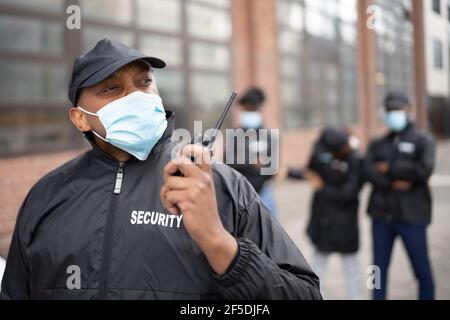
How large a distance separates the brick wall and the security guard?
3411 mm

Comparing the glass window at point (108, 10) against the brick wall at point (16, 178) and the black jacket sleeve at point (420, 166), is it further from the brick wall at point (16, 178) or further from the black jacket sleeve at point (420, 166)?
the black jacket sleeve at point (420, 166)

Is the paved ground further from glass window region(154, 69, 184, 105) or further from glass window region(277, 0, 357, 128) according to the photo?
glass window region(277, 0, 357, 128)

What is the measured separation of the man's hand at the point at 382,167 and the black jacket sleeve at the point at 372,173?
0.07 feet

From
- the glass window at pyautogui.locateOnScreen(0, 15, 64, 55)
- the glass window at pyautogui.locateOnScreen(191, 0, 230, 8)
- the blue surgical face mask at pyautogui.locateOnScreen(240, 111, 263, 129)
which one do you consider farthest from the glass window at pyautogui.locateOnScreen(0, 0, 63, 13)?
the blue surgical face mask at pyautogui.locateOnScreen(240, 111, 263, 129)

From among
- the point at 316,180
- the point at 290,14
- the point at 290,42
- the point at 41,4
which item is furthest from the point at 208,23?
the point at 316,180

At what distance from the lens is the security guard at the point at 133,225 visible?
111cm

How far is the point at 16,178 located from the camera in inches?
208

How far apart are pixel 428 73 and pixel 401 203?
40.8 inches

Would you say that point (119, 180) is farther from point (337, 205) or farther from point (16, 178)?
point (16, 178)

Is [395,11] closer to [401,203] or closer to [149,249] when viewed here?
[401,203]

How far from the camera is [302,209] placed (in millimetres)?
7992

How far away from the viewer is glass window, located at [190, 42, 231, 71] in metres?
8.74

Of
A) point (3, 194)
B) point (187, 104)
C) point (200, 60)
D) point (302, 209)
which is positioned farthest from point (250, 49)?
point (3, 194)

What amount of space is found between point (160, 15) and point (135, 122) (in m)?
6.72
